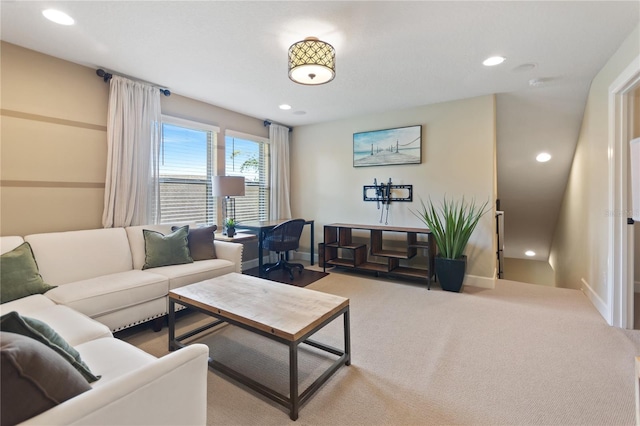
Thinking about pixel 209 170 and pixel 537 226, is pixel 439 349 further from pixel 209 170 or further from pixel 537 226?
pixel 537 226

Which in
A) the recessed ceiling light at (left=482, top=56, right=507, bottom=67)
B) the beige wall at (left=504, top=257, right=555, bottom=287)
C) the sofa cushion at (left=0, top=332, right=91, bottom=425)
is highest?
the recessed ceiling light at (left=482, top=56, right=507, bottom=67)

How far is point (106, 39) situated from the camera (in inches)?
92.7

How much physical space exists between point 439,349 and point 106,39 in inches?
144

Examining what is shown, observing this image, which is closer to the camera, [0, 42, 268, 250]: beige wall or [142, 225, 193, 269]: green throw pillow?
[0, 42, 268, 250]: beige wall

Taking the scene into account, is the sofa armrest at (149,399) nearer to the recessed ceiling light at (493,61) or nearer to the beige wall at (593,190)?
the recessed ceiling light at (493,61)

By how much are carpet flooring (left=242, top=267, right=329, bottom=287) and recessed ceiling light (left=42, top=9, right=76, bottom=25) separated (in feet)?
10.7

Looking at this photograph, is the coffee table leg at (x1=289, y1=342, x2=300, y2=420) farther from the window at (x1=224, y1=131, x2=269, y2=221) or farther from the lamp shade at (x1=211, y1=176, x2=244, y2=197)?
the window at (x1=224, y1=131, x2=269, y2=221)

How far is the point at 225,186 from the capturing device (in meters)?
3.76

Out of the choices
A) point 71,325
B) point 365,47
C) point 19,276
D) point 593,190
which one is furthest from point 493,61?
point 19,276

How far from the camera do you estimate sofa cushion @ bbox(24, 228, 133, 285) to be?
2375 millimetres

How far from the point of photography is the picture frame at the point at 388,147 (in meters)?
4.20

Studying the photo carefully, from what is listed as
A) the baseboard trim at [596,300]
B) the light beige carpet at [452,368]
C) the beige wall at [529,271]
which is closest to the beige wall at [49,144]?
the light beige carpet at [452,368]

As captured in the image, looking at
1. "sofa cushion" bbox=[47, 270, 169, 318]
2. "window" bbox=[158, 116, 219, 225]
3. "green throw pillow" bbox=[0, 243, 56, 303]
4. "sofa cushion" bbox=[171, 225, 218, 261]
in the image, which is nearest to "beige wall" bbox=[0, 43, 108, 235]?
A: "green throw pillow" bbox=[0, 243, 56, 303]

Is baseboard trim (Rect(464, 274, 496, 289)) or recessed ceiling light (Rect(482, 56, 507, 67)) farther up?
recessed ceiling light (Rect(482, 56, 507, 67))
